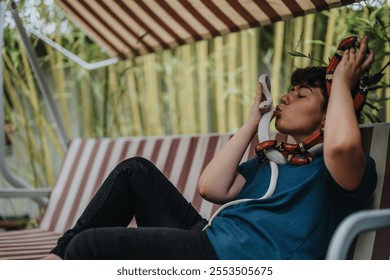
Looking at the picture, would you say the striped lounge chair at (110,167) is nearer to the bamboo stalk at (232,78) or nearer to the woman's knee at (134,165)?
the woman's knee at (134,165)

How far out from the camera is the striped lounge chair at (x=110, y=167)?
179 centimetres

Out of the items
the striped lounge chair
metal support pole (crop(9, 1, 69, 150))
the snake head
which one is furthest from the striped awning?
the snake head

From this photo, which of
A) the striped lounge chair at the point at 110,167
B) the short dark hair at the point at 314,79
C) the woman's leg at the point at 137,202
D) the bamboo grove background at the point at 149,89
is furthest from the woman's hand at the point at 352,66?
the bamboo grove background at the point at 149,89

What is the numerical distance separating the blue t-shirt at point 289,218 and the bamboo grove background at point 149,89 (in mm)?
1863

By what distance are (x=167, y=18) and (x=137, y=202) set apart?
1090 millimetres

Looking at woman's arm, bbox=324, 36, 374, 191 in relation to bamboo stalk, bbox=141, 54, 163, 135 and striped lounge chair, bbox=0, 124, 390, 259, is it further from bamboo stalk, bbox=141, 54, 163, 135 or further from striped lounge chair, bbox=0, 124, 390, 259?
bamboo stalk, bbox=141, 54, 163, 135

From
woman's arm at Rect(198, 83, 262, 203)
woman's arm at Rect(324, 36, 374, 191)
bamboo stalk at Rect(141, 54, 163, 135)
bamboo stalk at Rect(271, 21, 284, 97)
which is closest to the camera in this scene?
woman's arm at Rect(324, 36, 374, 191)

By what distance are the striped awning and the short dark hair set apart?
0.51 meters

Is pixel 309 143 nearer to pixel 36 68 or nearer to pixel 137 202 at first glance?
pixel 137 202

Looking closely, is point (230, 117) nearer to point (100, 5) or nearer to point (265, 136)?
point (100, 5)

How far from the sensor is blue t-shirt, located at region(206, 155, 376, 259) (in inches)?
54.5

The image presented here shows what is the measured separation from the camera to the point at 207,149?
243cm

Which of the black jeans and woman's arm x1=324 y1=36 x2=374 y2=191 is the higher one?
woman's arm x1=324 y1=36 x2=374 y2=191

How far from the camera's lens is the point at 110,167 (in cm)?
277
